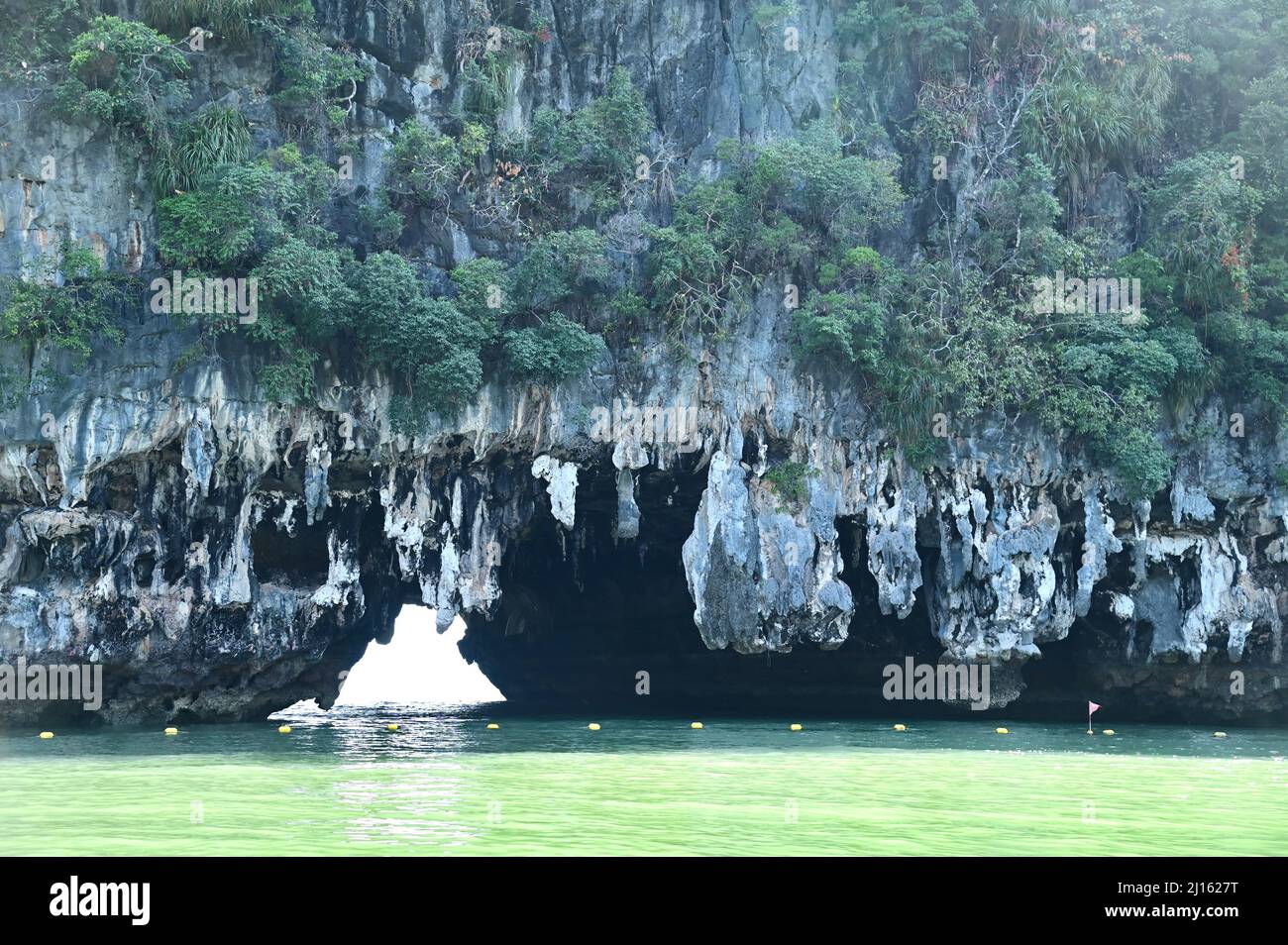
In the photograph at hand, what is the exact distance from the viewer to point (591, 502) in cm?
2895

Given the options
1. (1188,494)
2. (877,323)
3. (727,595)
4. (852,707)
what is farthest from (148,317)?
(1188,494)

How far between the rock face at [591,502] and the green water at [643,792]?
95.9 inches

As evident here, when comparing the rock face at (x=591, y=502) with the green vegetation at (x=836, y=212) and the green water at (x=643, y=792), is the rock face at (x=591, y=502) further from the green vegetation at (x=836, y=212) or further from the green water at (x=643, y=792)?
the green water at (x=643, y=792)

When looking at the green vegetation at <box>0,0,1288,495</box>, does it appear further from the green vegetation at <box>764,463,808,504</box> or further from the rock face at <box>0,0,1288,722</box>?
the rock face at <box>0,0,1288,722</box>

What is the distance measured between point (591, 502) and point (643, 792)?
14.5m

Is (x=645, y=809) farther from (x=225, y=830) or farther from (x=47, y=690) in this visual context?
(x=47, y=690)

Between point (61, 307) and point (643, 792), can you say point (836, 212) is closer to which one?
point (61, 307)

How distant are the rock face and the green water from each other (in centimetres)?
244

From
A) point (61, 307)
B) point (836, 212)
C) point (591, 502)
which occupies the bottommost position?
point (591, 502)

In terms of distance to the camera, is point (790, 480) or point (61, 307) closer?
point (61, 307)

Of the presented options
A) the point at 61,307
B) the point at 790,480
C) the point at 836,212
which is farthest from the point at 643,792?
the point at 836,212

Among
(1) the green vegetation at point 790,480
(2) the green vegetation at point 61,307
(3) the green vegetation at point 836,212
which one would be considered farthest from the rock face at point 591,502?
(3) the green vegetation at point 836,212
